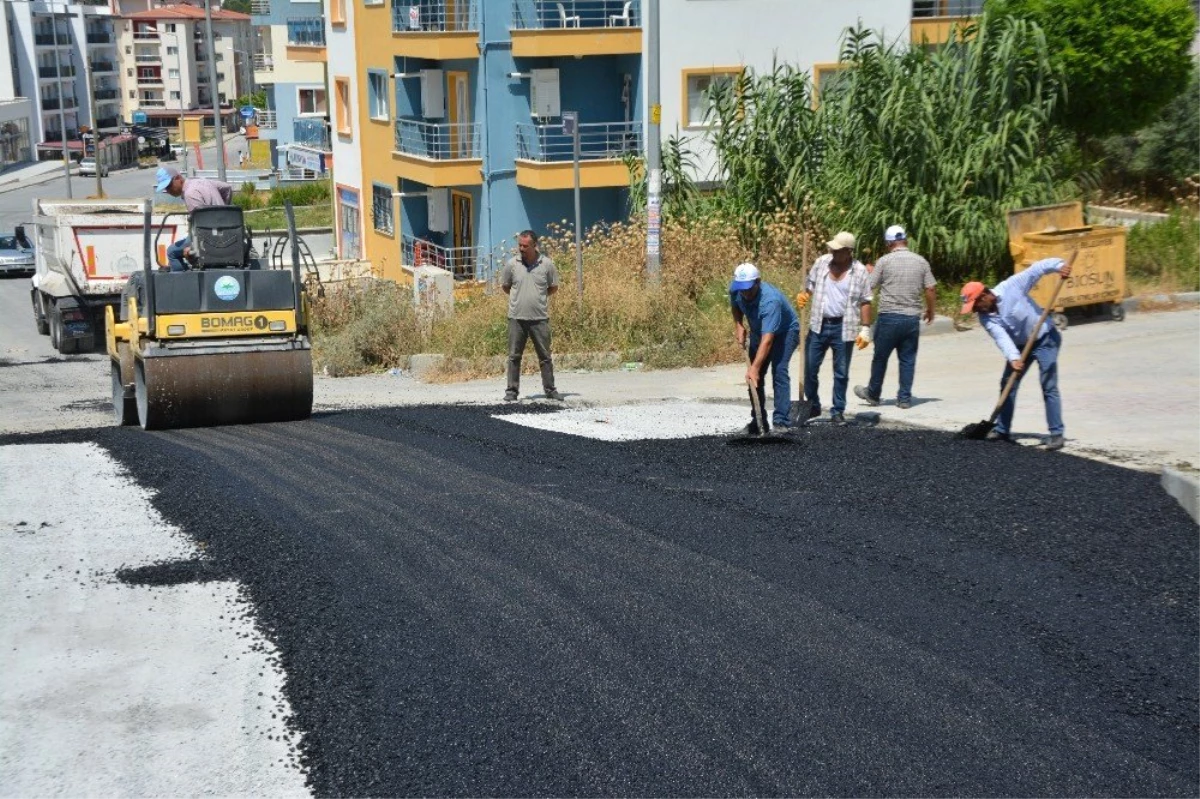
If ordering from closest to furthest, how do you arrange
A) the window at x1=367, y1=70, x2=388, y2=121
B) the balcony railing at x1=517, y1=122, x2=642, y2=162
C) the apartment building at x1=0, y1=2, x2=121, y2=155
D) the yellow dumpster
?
the yellow dumpster, the balcony railing at x1=517, y1=122, x2=642, y2=162, the window at x1=367, y1=70, x2=388, y2=121, the apartment building at x1=0, y1=2, x2=121, y2=155

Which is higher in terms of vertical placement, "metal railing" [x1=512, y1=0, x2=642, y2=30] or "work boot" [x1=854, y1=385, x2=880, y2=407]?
"metal railing" [x1=512, y1=0, x2=642, y2=30]

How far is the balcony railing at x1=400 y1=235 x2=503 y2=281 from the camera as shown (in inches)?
1303

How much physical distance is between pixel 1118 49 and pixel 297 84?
4561 cm

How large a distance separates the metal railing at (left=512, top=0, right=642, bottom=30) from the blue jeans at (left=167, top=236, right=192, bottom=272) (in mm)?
18604

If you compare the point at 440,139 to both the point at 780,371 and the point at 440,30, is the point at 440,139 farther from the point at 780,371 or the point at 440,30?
the point at 780,371

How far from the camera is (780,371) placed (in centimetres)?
1233

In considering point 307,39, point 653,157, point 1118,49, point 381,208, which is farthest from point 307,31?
point 653,157

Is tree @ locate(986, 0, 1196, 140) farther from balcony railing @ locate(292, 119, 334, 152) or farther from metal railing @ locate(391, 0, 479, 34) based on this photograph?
balcony railing @ locate(292, 119, 334, 152)

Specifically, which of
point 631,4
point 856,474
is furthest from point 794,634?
point 631,4

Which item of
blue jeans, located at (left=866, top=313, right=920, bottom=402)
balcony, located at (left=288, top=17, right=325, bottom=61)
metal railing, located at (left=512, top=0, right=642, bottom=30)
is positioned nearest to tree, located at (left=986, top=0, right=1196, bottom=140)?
metal railing, located at (left=512, top=0, right=642, bottom=30)

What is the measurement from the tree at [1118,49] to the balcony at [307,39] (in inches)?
1042

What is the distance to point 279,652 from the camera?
22.8 ft

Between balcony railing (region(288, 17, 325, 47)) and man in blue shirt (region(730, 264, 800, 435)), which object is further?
balcony railing (region(288, 17, 325, 47))

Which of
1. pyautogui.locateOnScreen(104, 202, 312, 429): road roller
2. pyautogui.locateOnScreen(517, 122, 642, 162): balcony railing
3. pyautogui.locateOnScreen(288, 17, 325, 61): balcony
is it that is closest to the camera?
pyautogui.locateOnScreen(104, 202, 312, 429): road roller
